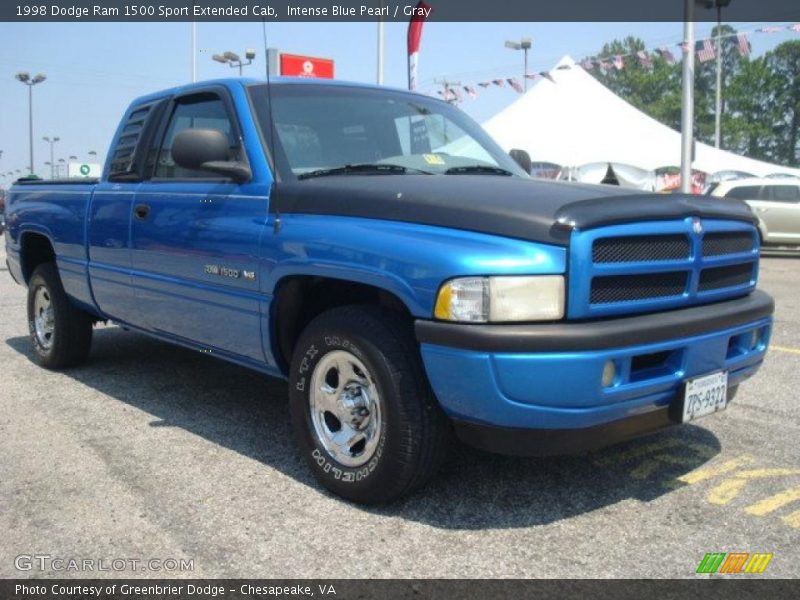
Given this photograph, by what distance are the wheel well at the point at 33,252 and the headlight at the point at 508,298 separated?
13.3 feet

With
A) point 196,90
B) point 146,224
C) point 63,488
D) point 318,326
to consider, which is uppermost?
point 196,90

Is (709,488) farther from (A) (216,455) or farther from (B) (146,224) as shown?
(B) (146,224)

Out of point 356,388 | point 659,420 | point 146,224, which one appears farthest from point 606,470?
point 146,224

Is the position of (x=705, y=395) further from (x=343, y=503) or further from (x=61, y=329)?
(x=61, y=329)

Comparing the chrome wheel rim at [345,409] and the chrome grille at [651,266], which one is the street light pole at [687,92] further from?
the chrome wheel rim at [345,409]

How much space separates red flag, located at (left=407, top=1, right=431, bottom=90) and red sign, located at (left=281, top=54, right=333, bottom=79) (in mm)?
3171

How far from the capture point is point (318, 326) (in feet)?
10.8

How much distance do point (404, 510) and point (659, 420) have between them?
104cm

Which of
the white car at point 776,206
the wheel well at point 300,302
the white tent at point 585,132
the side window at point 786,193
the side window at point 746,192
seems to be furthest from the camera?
the white tent at point 585,132

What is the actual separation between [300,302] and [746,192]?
1640 centimetres

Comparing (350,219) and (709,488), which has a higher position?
(350,219)

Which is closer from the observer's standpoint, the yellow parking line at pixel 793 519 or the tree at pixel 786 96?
the yellow parking line at pixel 793 519

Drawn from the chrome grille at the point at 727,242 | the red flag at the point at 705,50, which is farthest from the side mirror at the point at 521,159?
the red flag at the point at 705,50

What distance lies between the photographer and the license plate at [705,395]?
300 centimetres
